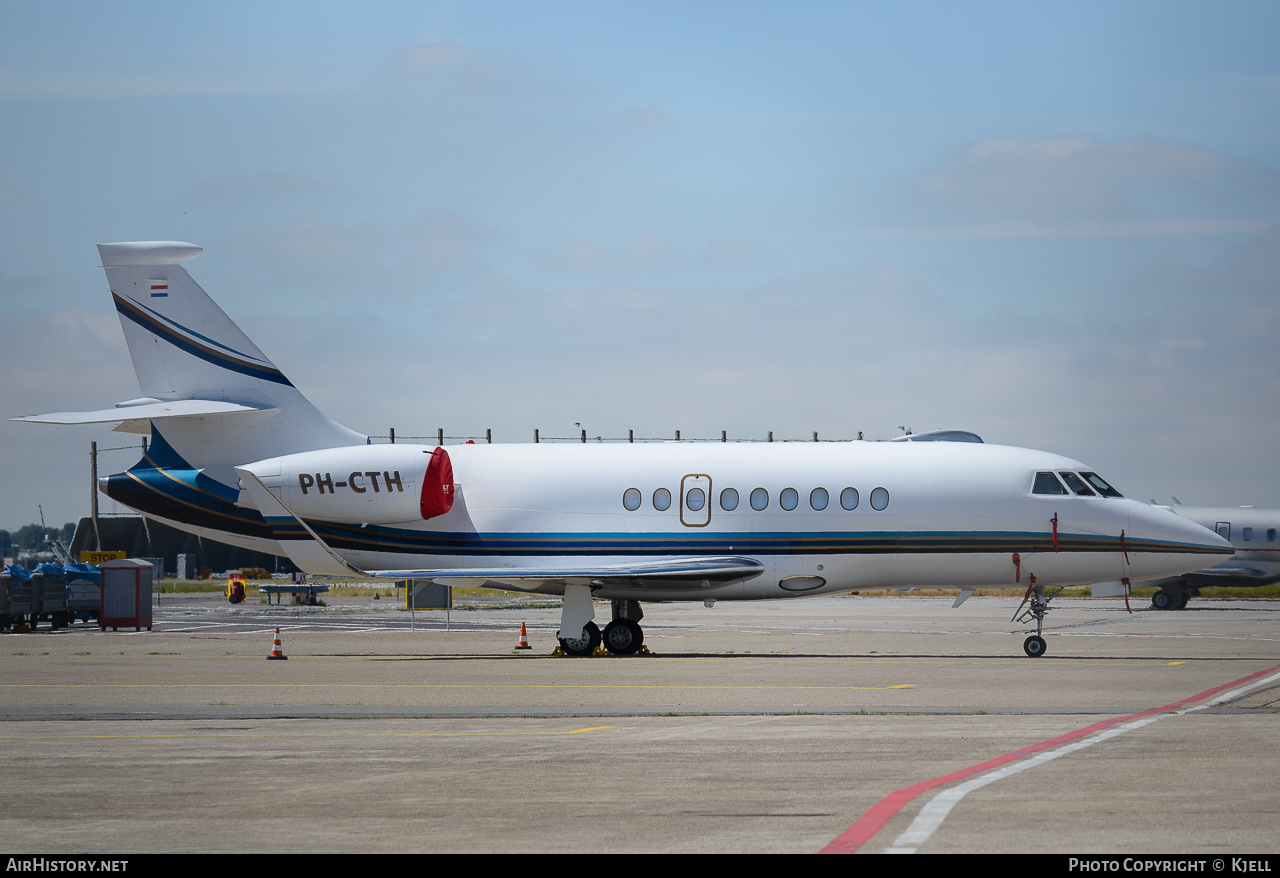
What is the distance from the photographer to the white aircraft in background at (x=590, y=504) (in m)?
25.4

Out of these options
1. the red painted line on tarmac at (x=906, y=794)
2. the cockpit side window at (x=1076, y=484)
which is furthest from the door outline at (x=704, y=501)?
the red painted line on tarmac at (x=906, y=794)

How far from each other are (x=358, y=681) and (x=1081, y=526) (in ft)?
44.4

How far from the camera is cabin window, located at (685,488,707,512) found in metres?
26.4

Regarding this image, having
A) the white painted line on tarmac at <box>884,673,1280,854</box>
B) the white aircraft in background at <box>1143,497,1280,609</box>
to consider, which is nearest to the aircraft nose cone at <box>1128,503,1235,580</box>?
the white painted line on tarmac at <box>884,673,1280,854</box>

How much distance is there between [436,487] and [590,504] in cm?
312

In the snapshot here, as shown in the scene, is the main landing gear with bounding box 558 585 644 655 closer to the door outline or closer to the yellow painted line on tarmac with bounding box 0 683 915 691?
the door outline

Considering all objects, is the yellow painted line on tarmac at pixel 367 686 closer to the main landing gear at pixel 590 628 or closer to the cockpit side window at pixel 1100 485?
the main landing gear at pixel 590 628

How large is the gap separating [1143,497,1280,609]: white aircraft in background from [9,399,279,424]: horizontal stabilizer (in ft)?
119

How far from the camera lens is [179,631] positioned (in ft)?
125

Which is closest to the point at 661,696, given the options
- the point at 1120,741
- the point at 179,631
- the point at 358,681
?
the point at 358,681

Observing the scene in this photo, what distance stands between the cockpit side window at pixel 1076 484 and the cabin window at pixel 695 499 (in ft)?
22.6

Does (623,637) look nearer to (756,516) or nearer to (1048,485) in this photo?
(756,516)

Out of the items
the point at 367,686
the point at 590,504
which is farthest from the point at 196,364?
the point at 367,686
